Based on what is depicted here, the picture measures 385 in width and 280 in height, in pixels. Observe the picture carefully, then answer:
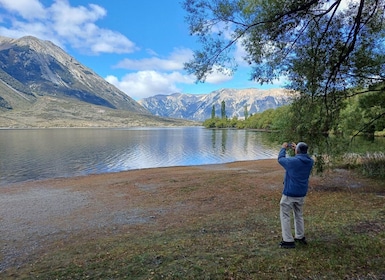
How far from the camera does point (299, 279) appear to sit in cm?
457

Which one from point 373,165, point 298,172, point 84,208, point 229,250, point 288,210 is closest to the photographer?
point 298,172

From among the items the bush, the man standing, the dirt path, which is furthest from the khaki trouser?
the bush

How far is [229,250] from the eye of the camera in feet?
20.1

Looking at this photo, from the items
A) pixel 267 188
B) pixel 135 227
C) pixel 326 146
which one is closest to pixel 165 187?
pixel 267 188

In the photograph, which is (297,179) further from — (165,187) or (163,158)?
(163,158)

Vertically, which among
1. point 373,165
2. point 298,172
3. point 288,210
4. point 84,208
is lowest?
point 84,208

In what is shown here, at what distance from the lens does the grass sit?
16.4 feet

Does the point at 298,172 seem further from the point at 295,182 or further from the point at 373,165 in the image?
the point at 373,165

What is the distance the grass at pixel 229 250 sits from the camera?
501 centimetres

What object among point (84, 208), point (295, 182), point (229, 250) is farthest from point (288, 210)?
point (84, 208)

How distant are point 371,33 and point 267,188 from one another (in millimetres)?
9473

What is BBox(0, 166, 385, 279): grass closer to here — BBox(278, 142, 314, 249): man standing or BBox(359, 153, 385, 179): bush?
BBox(278, 142, 314, 249): man standing

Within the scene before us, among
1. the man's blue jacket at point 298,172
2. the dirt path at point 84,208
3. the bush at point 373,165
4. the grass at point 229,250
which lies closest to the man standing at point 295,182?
the man's blue jacket at point 298,172

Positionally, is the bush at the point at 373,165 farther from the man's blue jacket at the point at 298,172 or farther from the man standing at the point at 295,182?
the man's blue jacket at the point at 298,172
